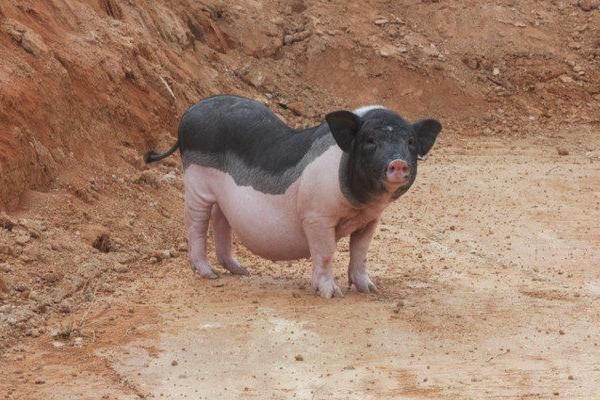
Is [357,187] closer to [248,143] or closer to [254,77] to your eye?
[248,143]

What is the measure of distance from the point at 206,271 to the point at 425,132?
2.42 metres

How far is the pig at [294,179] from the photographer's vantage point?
9.05 metres

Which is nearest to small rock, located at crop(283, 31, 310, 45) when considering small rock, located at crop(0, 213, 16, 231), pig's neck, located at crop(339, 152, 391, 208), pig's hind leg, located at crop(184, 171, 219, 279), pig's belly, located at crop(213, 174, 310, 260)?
pig's hind leg, located at crop(184, 171, 219, 279)

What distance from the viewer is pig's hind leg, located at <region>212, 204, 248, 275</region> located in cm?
1073

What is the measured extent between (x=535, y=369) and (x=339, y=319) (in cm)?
167

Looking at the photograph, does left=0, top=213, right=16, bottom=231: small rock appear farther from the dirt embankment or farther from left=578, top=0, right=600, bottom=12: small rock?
left=578, top=0, right=600, bottom=12: small rock

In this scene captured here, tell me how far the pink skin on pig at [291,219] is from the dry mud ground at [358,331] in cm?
26

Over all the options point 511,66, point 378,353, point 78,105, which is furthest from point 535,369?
point 511,66

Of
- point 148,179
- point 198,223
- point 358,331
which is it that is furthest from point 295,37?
point 358,331

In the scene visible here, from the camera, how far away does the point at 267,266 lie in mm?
11438

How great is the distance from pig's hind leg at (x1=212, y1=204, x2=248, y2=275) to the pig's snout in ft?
8.04

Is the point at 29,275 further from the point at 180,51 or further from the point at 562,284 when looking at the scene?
the point at 180,51

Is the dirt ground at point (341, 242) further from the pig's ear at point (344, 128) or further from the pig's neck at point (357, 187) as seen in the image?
the pig's ear at point (344, 128)

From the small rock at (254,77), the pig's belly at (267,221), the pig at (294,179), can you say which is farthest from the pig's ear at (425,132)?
the small rock at (254,77)
